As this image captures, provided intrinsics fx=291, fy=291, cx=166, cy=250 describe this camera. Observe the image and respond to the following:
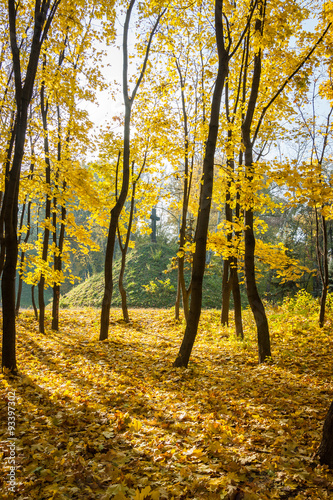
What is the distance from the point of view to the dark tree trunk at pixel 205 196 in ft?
17.1

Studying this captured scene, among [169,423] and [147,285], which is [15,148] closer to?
[169,423]

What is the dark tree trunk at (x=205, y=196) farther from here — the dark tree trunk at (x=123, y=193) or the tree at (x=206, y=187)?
the dark tree trunk at (x=123, y=193)

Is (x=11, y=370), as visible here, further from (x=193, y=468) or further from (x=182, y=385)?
(x=193, y=468)

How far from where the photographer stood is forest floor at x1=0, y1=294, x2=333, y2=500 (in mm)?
2271

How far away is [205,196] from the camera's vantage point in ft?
17.5

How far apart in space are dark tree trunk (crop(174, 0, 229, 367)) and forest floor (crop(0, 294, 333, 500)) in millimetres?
822

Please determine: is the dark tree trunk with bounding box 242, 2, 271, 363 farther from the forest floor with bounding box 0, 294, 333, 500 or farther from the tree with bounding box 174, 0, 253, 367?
the tree with bounding box 174, 0, 253, 367

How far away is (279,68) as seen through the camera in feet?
21.6

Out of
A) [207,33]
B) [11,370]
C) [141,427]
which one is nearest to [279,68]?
[207,33]

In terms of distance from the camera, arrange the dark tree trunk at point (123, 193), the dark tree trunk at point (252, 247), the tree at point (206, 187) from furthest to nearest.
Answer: the dark tree trunk at point (123, 193), the dark tree trunk at point (252, 247), the tree at point (206, 187)

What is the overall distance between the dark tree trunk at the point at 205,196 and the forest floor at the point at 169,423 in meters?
0.82

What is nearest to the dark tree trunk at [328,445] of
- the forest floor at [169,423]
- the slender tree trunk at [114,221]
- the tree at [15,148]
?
the forest floor at [169,423]

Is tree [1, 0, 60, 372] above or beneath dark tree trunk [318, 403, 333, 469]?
above

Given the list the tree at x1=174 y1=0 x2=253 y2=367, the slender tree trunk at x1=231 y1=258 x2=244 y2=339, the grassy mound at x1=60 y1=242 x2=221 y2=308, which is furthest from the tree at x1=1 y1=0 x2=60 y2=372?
the grassy mound at x1=60 y1=242 x2=221 y2=308
